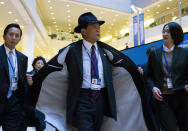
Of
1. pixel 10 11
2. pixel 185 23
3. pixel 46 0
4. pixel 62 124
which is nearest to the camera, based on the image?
pixel 62 124

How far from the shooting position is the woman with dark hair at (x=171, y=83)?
1.99 m

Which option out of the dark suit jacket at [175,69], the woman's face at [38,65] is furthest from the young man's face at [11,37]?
the woman's face at [38,65]

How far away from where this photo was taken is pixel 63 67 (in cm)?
206

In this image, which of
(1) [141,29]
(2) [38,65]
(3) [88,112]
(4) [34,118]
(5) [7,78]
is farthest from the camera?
(1) [141,29]

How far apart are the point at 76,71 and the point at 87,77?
12cm

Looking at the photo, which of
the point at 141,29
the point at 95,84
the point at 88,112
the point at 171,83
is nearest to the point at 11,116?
the point at 88,112

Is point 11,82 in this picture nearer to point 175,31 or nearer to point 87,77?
point 87,77

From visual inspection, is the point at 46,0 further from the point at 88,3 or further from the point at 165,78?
the point at 165,78

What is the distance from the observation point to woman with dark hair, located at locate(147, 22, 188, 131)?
1988 mm

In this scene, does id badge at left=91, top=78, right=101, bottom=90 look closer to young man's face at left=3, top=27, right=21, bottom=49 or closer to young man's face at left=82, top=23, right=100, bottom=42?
young man's face at left=82, top=23, right=100, bottom=42

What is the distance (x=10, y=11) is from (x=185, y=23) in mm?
10563

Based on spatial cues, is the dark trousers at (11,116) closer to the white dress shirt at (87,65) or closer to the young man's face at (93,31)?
the white dress shirt at (87,65)

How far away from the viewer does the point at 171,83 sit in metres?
2.02

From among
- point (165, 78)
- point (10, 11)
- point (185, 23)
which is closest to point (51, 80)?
point (165, 78)
